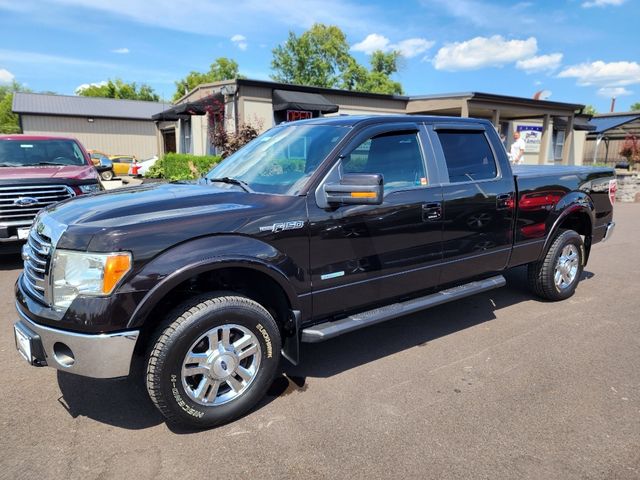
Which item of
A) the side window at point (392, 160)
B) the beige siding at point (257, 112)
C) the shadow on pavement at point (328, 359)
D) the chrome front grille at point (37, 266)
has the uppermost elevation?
the beige siding at point (257, 112)

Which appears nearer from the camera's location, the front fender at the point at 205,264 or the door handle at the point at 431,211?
the front fender at the point at 205,264

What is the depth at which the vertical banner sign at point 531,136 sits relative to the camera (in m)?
25.0

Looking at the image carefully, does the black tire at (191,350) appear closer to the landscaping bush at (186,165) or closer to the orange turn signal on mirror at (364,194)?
the orange turn signal on mirror at (364,194)

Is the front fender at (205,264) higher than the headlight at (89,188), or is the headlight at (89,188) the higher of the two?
the headlight at (89,188)

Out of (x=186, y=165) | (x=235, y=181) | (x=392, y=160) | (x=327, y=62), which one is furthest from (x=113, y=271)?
(x=327, y=62)

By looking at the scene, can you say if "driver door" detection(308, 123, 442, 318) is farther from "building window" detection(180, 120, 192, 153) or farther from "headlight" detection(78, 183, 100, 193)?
"building window" detection(180, 120, 192, 153)

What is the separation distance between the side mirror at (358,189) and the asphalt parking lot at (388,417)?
143 cm

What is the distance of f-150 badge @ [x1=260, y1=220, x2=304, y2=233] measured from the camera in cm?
298

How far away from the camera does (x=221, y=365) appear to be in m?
2.90

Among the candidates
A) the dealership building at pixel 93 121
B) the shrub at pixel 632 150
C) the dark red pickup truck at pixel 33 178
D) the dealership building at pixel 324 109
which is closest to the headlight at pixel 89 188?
the dark red pickup truck at pixel 33 178

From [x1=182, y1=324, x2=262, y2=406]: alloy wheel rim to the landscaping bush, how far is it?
12321 mm

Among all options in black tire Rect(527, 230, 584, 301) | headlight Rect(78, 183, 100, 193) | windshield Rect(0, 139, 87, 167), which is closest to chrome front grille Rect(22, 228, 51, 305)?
headlight Rect(78, 183, 100, 193)

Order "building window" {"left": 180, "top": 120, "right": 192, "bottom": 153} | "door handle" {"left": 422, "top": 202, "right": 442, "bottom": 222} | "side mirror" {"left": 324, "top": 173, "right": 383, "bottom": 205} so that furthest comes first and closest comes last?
"building window" {"left": 180, "top": 120, "right": 192, "bottom": 153}, "door handle" {"left": 422, "top": 202, "right": 442, "bottom": 222}, "side mirror" {"left": 324, "top": 173, "right": 383, "bottom": 205}

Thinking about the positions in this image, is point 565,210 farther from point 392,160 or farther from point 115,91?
point 115,91
